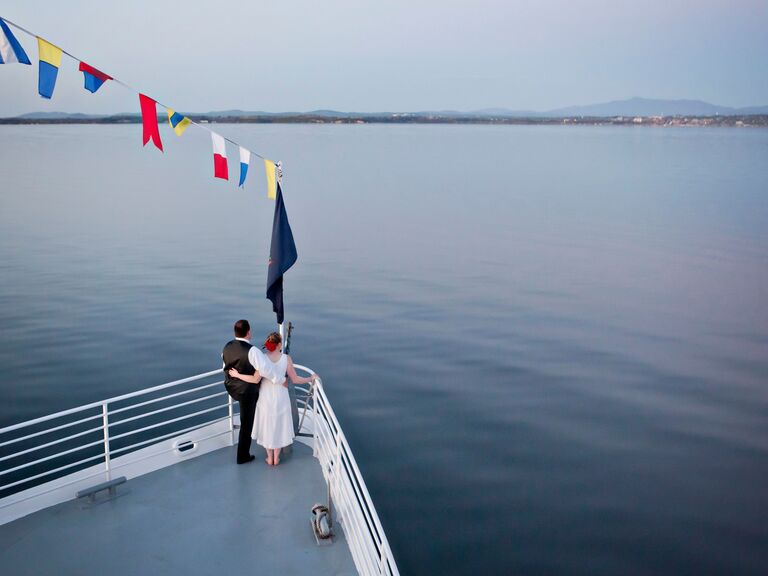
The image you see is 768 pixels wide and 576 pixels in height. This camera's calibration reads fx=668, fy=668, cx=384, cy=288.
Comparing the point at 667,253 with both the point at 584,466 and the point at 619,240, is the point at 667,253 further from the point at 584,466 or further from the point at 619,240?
the point at 584,466

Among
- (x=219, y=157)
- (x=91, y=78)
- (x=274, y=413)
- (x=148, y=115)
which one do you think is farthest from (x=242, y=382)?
(x=91, y=78)

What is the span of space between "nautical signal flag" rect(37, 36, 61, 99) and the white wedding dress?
11.6ft

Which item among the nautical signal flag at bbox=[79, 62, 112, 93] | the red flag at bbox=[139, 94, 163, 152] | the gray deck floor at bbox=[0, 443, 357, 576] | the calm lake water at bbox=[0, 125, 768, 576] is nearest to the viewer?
the gray deck floor at bbox=[0, 443, 357, 576]

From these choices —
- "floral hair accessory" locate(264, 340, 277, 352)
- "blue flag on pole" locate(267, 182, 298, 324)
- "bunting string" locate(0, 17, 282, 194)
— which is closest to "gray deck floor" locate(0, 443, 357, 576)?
"floral hair accessory" locate(264, 340, 277, 352)

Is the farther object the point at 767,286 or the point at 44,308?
the point at 767,286

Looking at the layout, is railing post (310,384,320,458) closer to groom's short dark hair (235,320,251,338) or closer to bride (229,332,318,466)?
bride (229,332,318,466)

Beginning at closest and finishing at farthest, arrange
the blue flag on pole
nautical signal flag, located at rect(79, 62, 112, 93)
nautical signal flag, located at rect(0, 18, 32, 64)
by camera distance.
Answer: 1. nautical signal flag, located at rect(0, 18, 32, 64)
2. nautical signal flag, located at rect(79, 62, 112, 93)
3. the blue flag on pole

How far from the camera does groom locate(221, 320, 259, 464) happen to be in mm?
6859

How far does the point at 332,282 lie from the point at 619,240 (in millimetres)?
14955

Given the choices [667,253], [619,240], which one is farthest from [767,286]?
[619,240]

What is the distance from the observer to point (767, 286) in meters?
22.1

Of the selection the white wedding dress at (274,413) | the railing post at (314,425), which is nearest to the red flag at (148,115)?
the white wedding dress at (274,413)

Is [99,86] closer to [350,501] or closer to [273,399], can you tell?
[273,399]

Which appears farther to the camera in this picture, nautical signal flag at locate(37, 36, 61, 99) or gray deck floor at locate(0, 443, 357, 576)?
nautical signal flag at locate(37, 36, 61, 99)
